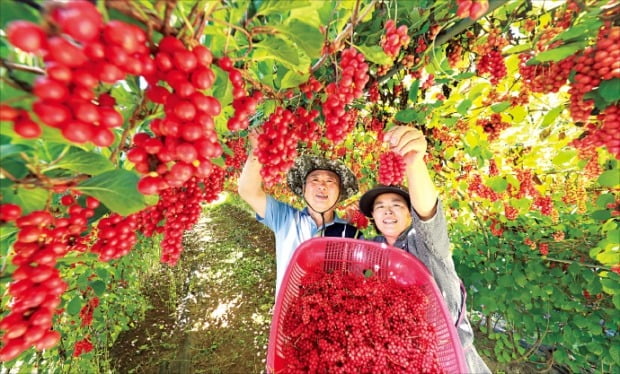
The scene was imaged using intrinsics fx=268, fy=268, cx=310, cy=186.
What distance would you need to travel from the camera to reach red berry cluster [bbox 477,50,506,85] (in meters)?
1.47

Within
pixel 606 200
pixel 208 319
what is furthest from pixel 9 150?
pixel 208 319

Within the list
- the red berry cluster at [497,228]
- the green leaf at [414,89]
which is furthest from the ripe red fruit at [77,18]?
the red berry cluster at [497,228]

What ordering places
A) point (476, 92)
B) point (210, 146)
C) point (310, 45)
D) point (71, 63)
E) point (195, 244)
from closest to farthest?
point (71, 63), point (210, 146), point (310, 45), point (476, 92), point (195, 244)

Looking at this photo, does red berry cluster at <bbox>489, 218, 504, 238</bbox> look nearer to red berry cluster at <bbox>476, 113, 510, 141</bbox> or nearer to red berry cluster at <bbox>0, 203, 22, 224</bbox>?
red berry cluster at <bbox>476, 113, 510, 141</bbox>

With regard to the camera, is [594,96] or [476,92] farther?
[476,92]

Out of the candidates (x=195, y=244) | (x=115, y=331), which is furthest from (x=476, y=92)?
(x=195, y=244)

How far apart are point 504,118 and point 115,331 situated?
547 centimetres

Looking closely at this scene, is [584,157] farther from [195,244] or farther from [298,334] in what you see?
[195,244]

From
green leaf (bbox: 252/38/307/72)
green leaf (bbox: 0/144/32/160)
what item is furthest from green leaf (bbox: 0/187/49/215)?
green leaf (bbox: 252/38/307/72)

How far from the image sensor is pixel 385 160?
1.89 meters

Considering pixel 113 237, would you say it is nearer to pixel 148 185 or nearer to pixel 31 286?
pixel 31 286

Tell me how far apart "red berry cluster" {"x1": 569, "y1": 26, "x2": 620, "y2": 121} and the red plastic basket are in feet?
4.00

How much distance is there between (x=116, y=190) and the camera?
0.70 m

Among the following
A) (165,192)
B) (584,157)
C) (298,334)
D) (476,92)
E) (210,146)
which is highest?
(476,92)
